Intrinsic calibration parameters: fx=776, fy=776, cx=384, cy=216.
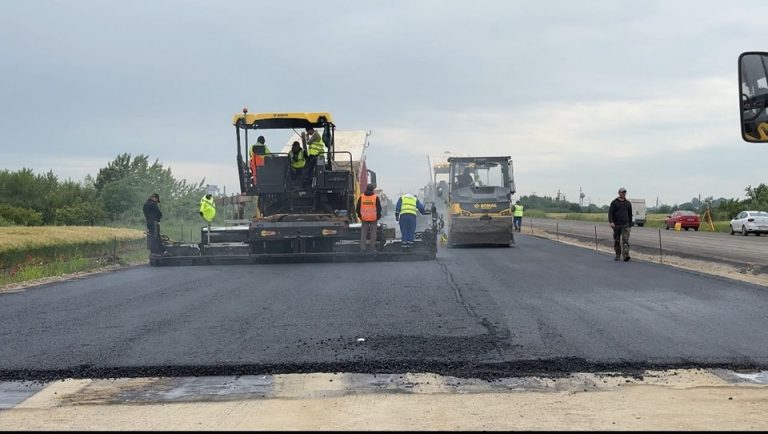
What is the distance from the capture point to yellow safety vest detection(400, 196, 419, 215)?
19.2 metres

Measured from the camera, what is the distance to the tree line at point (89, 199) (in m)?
49.6

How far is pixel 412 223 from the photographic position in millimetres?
19094

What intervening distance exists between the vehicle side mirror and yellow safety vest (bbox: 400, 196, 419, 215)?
15.3 metres

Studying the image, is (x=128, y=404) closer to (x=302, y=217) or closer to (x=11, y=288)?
(x=11, y=288)

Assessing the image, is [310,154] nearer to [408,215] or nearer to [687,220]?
[408,215]

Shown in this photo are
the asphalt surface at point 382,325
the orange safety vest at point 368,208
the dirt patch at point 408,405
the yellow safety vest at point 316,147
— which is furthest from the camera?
the yellow safety vest at point 316,147

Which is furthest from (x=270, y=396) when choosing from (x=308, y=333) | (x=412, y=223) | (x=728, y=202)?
(x=728, y=202)

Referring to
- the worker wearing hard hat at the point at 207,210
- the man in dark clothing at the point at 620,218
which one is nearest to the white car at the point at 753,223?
the man in dark clothing at the point at 620,218

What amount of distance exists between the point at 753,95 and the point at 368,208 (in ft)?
44.6

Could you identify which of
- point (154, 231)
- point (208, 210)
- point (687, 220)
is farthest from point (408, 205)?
point (687, 220)

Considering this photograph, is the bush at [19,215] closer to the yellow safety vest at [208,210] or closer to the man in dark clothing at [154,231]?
the yellow safety vest at [208,210]

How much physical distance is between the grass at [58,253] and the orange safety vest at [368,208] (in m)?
6.90

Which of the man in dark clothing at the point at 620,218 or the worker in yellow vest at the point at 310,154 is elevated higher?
the worker in yellow vest at the point at 310,154

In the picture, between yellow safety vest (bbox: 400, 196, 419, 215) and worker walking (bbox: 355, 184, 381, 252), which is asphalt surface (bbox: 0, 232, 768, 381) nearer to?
worker walking (bbox: 355, 184, 381, 252)
